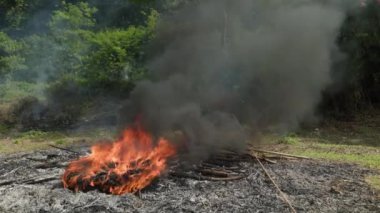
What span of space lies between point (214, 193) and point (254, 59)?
619 cm

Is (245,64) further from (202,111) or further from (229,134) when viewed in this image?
(229,134)

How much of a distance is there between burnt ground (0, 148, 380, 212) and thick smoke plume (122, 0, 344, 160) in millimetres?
3216

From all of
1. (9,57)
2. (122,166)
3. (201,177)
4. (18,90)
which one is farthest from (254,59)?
(9,57)

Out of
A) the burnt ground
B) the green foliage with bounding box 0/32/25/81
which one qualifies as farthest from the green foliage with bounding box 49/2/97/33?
the burnt ground

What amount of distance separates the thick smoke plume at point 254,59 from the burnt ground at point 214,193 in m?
3.22

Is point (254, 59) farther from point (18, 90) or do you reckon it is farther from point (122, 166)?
point (18, 90)

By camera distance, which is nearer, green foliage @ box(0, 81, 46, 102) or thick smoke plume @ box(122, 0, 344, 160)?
thick smoke plume @ box(122, 0, 344, 160)

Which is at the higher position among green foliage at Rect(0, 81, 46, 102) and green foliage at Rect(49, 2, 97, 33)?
green foliage at Rect(49, 2, 97, 33)

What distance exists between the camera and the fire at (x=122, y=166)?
7637mm

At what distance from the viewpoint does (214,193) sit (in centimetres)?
739

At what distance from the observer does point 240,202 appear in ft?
23.0

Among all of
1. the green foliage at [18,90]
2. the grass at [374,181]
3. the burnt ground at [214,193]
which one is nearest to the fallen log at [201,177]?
the burnt ground at [214,193]

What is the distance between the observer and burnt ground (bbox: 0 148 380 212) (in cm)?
682

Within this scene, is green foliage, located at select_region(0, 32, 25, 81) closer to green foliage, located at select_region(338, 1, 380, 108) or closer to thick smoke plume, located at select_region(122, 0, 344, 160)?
thick smoke plume, located at select_region(122, 0, 344, 160)
